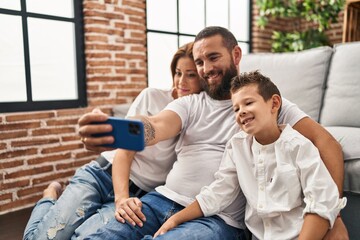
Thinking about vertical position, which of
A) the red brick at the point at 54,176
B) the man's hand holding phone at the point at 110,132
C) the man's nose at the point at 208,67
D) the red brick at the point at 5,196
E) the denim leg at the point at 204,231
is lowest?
the red brick at the point at 5,196

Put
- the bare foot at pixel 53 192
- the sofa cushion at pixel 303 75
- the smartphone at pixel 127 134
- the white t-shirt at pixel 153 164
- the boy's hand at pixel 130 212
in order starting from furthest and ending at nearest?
the sofa cushion at pixel 303 75, the bare foot at pixel 53 192, the white t-shirt at pixel 153 164, the boy's hand at pixel 130 212, the smartphone at pixel 127 134

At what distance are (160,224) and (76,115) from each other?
1620 mm

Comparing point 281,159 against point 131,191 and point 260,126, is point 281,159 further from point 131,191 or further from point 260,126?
point 131,191

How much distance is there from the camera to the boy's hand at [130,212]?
1.32m

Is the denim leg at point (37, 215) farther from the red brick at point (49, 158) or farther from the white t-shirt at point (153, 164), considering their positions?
the red brick at point (49, 158)

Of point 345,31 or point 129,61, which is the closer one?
point 129,61

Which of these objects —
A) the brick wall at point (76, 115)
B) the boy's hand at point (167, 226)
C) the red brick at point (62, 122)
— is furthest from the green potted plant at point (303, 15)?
the boy's hand at point (167, 226)

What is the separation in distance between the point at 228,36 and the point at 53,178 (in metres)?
1.77

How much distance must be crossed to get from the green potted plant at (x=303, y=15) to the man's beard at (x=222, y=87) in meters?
2.91

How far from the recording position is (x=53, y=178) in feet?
8.61

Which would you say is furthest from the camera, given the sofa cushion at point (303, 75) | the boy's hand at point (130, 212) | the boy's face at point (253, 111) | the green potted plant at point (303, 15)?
the green potted plant at point (303, 15)

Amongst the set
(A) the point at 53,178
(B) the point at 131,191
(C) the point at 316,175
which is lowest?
(A) the point at 53,178

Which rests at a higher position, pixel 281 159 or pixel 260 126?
pixel 260 126

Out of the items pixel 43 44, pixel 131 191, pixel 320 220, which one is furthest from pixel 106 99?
pixel 320 220
